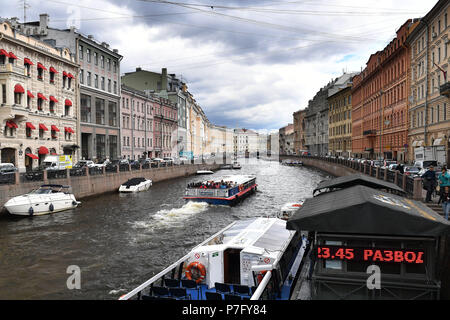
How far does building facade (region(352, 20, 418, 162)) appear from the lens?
162 feet

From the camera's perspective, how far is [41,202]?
2425 centimetres

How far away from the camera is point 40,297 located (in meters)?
11.6

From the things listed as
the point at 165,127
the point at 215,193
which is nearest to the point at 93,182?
the point at 215,193

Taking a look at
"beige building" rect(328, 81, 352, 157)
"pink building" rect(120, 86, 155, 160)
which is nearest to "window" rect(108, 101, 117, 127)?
"pink building" rect(120, 86, 155, 160)

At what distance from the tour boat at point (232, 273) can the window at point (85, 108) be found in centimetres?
4139

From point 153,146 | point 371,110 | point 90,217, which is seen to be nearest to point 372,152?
point 371,110

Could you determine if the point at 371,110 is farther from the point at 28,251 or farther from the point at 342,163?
the point at 28,251

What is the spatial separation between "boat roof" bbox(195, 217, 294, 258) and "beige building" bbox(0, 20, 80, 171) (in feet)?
91.7

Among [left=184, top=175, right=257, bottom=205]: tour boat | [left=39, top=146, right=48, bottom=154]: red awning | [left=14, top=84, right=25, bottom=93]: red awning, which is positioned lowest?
[left=184, top=175, right=257, bottom=205]: tour boat

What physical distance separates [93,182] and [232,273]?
26933mm

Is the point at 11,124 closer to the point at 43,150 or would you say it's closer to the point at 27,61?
the point at 43,150

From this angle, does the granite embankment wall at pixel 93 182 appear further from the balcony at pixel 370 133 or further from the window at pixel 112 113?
the balcony at pixel 370 133

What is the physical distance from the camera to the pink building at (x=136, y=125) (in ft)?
201

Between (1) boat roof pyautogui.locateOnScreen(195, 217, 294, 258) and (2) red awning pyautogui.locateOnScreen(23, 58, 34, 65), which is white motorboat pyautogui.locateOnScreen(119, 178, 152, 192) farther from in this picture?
(1) boat roof pyautogui.locateOnScreen(195, 217, 294, 258)
